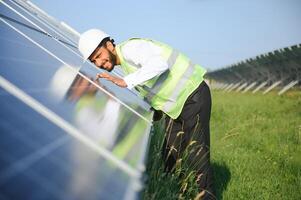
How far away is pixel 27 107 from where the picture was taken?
6.20 ft

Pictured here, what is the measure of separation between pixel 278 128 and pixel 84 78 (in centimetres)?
467

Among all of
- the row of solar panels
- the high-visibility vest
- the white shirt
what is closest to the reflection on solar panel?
the white shirt

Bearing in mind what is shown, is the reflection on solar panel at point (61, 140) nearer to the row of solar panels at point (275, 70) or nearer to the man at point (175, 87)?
the man at point (175, 87)

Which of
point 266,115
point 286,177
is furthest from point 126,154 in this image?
point 266,115

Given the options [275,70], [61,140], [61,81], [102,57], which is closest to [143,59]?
[102,57]

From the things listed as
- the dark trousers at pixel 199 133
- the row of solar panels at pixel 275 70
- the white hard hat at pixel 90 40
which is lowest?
the row of solar panels at pixel 275 70

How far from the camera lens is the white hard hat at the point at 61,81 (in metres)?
2.57

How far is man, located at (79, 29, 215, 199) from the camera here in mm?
3570

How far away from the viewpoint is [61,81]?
3.05 meters

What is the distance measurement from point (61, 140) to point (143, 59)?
189cm

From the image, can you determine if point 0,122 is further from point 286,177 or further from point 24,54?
point 286,177

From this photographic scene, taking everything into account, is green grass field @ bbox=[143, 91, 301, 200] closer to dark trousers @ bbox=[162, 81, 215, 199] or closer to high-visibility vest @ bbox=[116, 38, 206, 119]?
dark trousers @ bbox=[162, 81, 215, 199]

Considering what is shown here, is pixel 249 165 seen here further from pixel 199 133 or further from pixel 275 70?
pixel 275 70

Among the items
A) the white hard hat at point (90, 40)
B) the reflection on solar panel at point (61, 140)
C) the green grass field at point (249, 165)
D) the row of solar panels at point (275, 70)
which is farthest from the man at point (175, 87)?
the row of solar panels at point (275, 70)
